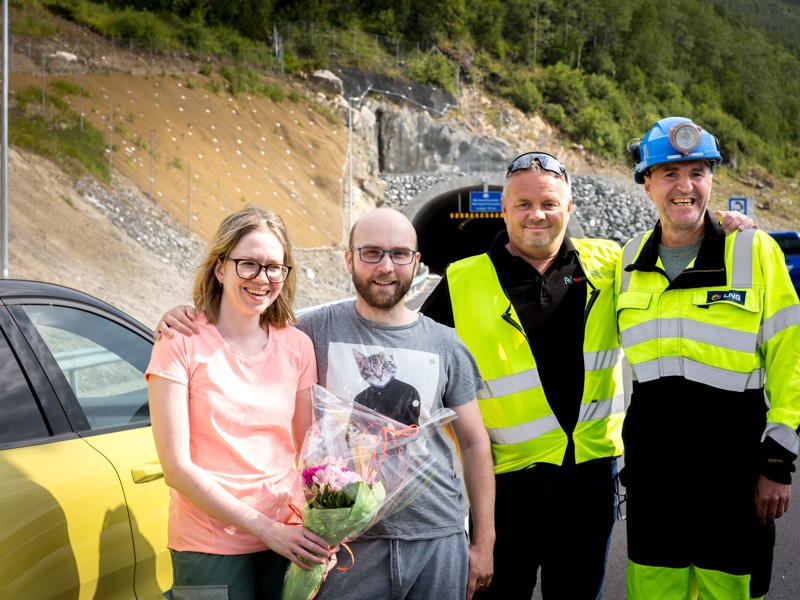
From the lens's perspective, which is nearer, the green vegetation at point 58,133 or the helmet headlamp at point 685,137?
the helmet headlamp at point 685,137

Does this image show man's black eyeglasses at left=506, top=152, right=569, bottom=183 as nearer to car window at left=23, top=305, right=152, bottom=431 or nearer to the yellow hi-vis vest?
→ the yellow hi-vis vest

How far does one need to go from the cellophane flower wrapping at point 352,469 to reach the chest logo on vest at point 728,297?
56.2 inches

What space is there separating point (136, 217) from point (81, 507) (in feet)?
105

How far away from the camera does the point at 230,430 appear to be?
2.83 metres

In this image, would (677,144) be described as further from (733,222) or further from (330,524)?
(330,524)

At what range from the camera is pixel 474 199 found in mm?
51469

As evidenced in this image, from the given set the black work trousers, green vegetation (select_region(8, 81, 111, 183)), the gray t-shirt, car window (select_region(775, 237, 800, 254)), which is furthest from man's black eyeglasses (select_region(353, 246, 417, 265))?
green vegetation (select_region(8, 81, 111, 183))

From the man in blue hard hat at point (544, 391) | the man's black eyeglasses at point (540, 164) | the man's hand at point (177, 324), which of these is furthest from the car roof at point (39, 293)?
the man's black eyeglasses at point (540, 164)

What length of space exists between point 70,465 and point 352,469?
991 mm

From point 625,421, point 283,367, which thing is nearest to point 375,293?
point 283,367

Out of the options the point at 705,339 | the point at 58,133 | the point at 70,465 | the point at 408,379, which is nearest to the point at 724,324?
the point at 705,339

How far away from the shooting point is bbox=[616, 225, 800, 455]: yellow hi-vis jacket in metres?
3.49

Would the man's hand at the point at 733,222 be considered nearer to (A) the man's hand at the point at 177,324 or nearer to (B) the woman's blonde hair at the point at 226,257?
(B) the woman's blonde hair at the point at 226,257

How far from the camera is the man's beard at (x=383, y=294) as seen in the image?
308cm
